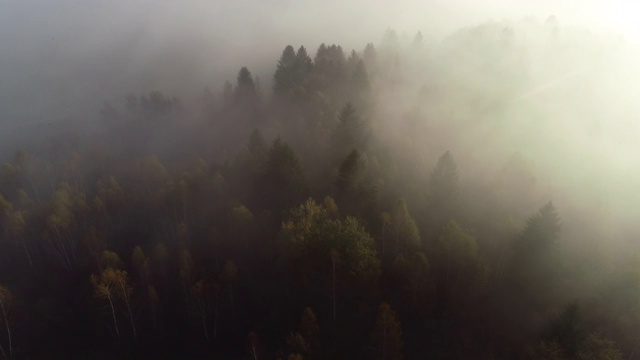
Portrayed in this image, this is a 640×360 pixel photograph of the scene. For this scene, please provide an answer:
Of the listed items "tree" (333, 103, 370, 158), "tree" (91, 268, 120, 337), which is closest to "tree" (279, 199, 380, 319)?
"tree" (91, 268, 120, 337)

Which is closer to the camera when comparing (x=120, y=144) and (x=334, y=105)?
(x=334, y=105)

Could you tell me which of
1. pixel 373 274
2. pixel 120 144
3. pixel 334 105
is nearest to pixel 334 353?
pixel 373 274

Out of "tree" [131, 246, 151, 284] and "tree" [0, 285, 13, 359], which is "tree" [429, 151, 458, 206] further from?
"tree" [0, 285, 13, 359]

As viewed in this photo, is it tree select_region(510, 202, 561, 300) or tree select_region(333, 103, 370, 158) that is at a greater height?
tree select_region(333, 103, 370, 158)

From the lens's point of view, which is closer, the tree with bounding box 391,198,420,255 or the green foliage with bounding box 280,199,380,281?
the green foliage with bounding box 280,199,380,281

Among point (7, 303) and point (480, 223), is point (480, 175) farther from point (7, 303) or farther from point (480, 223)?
point (7, 303)

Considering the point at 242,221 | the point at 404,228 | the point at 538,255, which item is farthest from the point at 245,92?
the point at 538,255

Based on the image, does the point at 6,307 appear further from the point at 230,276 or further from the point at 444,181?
the point at 444,181
